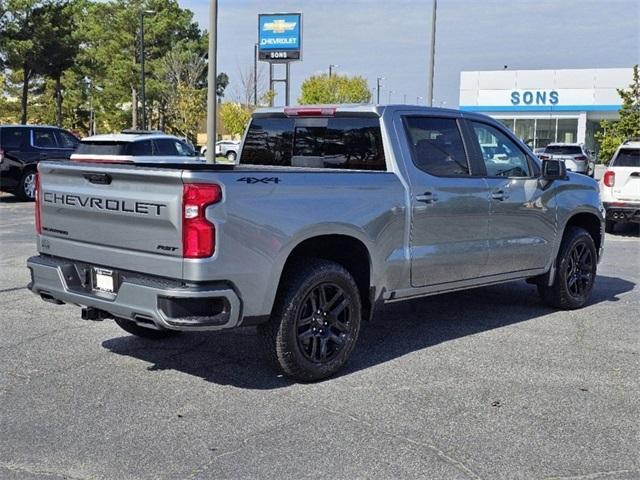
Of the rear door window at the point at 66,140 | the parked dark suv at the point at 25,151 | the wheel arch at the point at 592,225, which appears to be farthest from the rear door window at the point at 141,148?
the wheel arch at the point at 592,225

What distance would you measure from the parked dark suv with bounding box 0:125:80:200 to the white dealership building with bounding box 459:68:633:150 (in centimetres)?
3831

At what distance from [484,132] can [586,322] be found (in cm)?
208

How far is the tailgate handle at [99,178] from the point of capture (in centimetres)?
488

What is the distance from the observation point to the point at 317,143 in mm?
6445

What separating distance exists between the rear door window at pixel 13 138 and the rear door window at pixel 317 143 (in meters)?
13.2

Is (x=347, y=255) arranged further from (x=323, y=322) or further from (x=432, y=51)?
(x=432, y=51)

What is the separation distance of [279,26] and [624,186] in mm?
26444

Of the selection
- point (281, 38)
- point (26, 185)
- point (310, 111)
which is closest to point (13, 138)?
point (26, 185)

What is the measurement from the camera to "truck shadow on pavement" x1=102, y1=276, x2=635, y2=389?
5512 mm

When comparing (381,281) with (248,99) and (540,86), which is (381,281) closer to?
(248,99)

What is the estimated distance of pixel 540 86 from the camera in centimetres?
5366

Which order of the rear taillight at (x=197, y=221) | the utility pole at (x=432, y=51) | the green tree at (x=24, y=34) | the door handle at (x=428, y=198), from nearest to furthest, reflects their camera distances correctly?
the rear taillight at (x=197, y=221) → the door handle at (x=428, y=198) → the utility pole at (x=432, y=51) → the green tree at (x=24, y=34)

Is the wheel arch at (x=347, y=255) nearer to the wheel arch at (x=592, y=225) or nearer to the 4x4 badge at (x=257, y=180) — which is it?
the 4x4 badge at (x=257, y=180)

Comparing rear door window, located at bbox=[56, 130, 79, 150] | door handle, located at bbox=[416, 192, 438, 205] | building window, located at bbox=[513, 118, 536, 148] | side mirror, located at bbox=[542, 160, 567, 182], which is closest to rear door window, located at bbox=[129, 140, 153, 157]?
rear door window, located at bbox=[56, 130, 79, 150]
